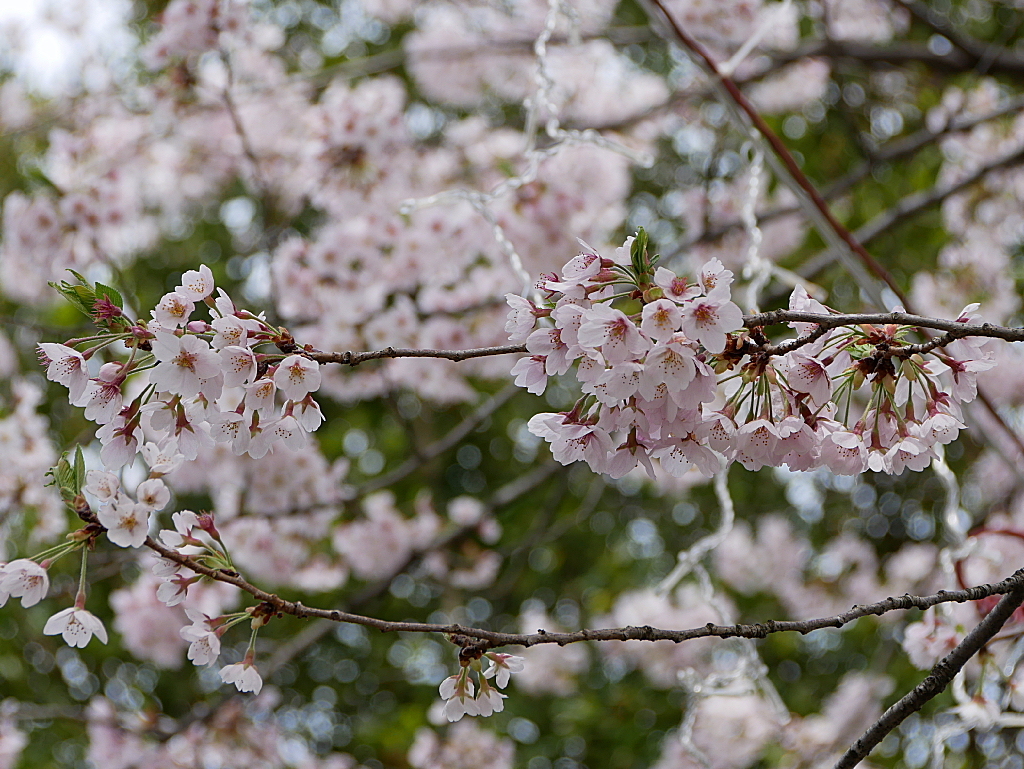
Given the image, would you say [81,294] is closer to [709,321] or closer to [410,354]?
→ [410,354]

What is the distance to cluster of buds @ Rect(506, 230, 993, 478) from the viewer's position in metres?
0.64

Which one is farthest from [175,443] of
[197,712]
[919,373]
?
[197,712]

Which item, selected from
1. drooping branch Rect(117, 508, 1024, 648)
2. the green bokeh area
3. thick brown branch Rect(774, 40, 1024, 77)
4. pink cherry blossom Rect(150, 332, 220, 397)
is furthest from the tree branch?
the green bokeh area

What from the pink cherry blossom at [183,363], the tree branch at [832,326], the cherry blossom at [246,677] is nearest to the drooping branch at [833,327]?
the tree branch at [832,326]

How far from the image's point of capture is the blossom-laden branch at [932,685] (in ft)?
2.44

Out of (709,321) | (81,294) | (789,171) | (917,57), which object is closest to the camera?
(709,321)

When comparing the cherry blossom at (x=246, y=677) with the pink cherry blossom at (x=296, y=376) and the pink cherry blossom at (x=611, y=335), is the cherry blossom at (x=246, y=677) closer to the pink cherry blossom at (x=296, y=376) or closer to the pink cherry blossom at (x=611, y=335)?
the pink cherry blossom at (x=296, y=376)

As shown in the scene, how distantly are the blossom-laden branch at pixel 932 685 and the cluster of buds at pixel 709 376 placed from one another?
0.17 m

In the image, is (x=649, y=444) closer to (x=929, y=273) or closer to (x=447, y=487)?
(x=929, y=273)

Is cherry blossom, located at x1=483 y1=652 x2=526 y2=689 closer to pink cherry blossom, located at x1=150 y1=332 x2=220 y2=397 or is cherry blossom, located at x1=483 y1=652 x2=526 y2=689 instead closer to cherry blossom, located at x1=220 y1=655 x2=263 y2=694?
cherry blossom, located at x1=220 y1=655 x2=263 y2=694

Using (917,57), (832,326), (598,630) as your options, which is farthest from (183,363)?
(917,57)

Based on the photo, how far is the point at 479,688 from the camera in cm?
80

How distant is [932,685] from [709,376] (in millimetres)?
358

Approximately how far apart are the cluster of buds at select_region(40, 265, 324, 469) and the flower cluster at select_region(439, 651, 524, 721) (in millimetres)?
245
